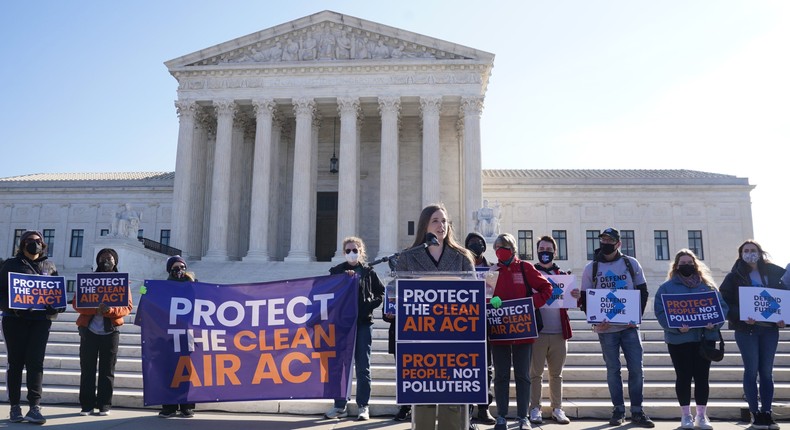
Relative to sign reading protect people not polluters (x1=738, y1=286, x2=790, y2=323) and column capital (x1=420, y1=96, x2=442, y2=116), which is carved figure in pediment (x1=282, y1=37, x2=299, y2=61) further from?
sign reading protect people not polluters (x1=738, y1=286, x2=790, y2=323)

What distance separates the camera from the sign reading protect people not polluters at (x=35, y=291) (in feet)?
27.6

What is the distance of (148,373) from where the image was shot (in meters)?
7.96

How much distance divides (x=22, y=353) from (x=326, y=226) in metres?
29.5

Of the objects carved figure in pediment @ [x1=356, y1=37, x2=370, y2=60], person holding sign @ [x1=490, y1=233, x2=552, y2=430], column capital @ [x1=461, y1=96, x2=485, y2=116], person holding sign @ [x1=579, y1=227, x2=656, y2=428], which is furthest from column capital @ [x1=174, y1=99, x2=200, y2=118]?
person holding sign @ [x1=490, y1=233, x2=552, y2=430]

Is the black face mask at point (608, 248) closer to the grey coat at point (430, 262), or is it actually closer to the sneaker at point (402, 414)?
the grey coat at point (430, 262)

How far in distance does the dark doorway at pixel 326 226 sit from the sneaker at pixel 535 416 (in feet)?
97.4

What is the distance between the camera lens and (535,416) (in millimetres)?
8344

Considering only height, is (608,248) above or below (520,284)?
above

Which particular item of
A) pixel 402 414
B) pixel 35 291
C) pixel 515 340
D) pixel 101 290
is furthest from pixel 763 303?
pixel 35 291

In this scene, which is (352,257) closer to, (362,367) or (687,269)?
(362,367)

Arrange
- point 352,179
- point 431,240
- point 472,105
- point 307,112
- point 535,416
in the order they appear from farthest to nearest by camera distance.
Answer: point 307,112
point 352,179
point 472,105
point 535,416
point 431,240

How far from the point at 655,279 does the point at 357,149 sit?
2035cm

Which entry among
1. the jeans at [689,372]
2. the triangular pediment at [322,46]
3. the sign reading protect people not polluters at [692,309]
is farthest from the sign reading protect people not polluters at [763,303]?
the triangular pediment at [322,46]

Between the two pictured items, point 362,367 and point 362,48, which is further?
point 362,48
